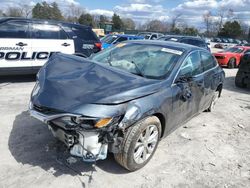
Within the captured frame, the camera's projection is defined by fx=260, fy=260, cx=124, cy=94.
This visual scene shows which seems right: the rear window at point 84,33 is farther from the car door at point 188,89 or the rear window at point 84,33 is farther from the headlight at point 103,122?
the headlight at point 103,122

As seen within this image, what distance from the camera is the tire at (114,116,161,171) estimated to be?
306 centimetres

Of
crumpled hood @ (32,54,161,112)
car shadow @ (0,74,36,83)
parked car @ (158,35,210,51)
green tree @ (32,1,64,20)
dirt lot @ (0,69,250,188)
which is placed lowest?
dirt lot @ (0,69,250,188)

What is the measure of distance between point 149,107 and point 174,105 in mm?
703

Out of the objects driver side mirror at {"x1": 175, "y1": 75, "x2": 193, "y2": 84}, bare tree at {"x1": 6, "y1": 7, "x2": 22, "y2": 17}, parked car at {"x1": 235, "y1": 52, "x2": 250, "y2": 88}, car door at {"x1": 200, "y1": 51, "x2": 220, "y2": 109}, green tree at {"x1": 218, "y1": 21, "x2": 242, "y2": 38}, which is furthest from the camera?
green tree at {"x1": 218, "y1": 21, "x2": 242, "y2": 38}

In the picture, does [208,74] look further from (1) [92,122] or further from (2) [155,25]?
(2) [155,25]

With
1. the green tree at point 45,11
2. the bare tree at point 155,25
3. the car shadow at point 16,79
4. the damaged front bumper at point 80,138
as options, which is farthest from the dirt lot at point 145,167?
the bare tree at point 155,25

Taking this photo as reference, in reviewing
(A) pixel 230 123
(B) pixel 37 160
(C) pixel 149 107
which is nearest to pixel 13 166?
(B) pixel 37 160

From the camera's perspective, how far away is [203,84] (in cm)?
477

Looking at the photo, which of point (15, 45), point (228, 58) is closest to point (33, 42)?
point (15, 45)

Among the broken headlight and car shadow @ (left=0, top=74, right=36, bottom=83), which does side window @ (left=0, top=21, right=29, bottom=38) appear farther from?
the broken headlight

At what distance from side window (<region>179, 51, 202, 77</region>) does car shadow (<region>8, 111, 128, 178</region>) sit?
5.62 ft

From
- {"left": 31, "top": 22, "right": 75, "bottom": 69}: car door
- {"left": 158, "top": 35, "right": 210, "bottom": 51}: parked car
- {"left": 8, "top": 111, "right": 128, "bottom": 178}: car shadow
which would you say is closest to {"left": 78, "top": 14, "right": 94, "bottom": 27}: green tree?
{"left": 158, "top": 35, "right": 210, "bottom": 51}: parked car

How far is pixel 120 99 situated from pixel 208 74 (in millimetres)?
2761

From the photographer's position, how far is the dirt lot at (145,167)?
315 centimetres
